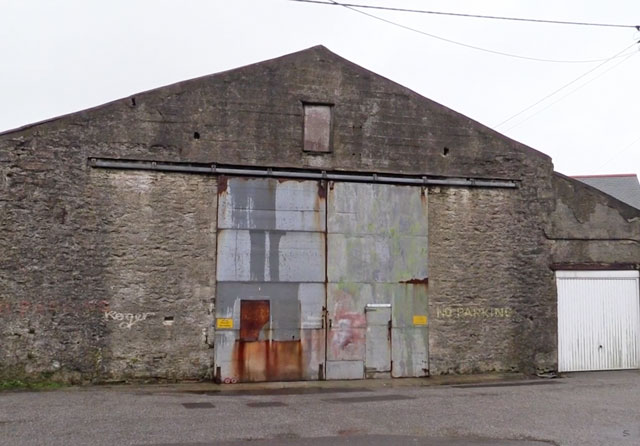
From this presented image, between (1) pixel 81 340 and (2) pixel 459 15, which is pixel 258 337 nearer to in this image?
(1) pixel 81 340

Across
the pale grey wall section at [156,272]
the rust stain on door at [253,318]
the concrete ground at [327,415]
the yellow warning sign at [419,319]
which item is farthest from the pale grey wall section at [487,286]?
the pale grey wall section at [156,272]

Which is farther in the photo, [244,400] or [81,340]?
[81,340]

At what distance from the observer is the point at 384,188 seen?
15102 millimetres

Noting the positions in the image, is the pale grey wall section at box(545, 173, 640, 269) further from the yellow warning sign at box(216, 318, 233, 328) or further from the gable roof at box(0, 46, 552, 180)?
the yellow warning sign at box(216, 318, 233, 328)

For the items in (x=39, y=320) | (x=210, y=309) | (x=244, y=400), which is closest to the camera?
(x=244, y=400)

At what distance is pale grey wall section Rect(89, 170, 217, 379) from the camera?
13398 millimetres

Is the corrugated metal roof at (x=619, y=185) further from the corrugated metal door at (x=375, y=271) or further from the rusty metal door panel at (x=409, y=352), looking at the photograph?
the rusty metal door panel at (x=409, y=352)

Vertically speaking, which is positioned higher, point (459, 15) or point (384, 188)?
point (459, 15)

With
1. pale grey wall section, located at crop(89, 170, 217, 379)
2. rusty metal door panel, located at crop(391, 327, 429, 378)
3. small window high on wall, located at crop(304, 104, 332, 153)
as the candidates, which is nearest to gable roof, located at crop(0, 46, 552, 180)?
small window high on wall, located at crop(304, 104, 332, 153)

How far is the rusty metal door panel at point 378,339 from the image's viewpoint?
14.6 metres

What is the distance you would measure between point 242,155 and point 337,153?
209cm

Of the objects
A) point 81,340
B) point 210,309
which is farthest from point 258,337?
point 81,340

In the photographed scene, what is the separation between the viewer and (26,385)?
12750mm

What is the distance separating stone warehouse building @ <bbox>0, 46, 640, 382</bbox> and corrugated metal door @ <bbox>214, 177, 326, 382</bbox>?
0.04 metres
